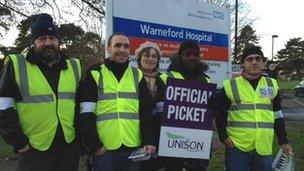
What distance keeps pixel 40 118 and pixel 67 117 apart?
0.87 feet

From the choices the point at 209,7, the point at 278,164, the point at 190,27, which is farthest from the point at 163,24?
the point at 278,164

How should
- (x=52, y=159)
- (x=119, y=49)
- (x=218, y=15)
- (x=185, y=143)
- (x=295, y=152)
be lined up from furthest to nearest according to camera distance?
(x=295, y=152) → (x=218, y=15) → (x=185, y=143) → (x=119, y=49) → (x=52, y=159)

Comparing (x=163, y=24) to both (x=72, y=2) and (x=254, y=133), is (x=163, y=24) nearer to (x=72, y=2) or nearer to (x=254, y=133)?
(x=254, y=133)

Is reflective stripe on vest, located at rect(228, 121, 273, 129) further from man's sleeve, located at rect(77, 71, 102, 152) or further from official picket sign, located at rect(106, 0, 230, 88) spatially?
official picket sign, located at rect(106, 0, 230, 88)

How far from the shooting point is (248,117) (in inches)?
227

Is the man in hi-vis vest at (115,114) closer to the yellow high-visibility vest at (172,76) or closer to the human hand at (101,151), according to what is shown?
the human hand at (101,151)

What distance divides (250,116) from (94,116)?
1.77 meters

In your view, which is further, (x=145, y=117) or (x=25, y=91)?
(x=145, y=117)

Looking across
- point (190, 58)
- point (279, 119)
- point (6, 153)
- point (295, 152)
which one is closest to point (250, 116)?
point (279, 119)

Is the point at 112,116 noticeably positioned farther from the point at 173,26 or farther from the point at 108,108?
the point at 173,26

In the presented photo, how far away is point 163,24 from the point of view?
8.73 meters

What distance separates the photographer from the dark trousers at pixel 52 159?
16.2ft

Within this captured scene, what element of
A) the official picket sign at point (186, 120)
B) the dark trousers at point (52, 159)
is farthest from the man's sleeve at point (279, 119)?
the dark trousers at point (52, 159)

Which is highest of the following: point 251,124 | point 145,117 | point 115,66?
point 115,66
